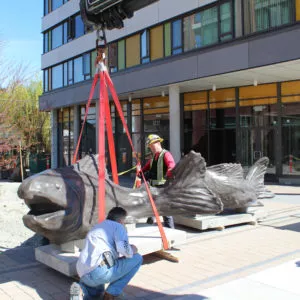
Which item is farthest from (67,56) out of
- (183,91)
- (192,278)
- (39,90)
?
(192,278)

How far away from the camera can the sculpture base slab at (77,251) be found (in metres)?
4.64

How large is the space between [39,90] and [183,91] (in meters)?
15.8

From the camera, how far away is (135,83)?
18.4 meters

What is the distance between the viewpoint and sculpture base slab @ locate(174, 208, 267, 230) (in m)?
7.10

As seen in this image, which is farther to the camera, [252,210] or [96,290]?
[252,210]

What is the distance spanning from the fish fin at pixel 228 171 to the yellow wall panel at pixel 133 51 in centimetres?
1280

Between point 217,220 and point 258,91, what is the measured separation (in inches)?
428

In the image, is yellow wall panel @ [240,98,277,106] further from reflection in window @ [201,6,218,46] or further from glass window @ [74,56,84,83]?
glass window @ [74,56,84,83]

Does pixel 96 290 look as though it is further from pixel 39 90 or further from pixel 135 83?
pixel 39 90

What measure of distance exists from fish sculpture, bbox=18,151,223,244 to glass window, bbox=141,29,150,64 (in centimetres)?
1364

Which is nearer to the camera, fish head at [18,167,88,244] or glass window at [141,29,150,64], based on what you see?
fish head at [18,167,88,244]

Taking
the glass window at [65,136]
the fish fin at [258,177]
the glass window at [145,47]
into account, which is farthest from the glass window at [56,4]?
the fish fin at [258,177]

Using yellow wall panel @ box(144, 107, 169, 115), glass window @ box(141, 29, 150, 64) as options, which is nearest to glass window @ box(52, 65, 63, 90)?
yellow wall panel @ box(144, 107, 169, 115)

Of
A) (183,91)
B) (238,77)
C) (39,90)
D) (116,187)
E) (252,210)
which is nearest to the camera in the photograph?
(116,187)
